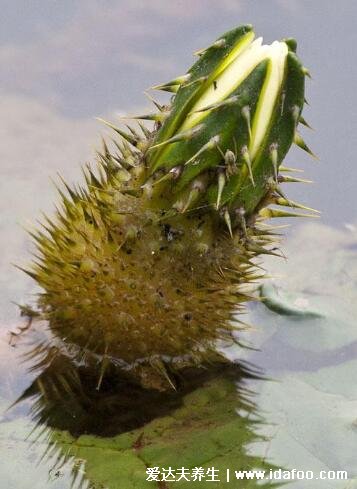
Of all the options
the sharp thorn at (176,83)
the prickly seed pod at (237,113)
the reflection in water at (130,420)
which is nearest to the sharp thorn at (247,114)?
the prickly seed pod at (237,113)

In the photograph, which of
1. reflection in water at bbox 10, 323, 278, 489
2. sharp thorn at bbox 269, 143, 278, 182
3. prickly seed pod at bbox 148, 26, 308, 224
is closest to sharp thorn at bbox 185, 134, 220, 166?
prickly seed pod at bbox 148, 26, 308, 224

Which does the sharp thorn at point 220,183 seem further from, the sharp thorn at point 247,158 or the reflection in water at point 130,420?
the reflection in water at point 130,420

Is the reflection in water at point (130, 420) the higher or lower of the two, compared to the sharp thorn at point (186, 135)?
lower

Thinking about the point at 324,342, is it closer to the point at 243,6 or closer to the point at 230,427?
the point at 230,427

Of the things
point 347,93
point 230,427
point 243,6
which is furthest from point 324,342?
point 243,6

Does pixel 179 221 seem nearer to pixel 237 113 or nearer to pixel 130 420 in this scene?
pixel 237 113
